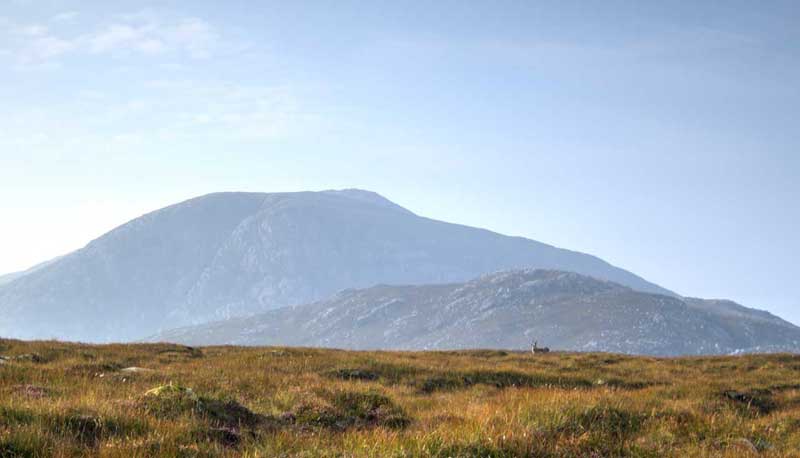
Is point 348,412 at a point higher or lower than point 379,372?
higher

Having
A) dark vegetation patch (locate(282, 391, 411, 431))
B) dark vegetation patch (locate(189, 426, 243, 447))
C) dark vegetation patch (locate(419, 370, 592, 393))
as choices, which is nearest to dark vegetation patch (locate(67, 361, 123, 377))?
dark vegetation patch (locate(282, 391, 411, 431))

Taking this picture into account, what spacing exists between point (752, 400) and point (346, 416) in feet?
45.4

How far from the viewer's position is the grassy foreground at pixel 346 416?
349 inches

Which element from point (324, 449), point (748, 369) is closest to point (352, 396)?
point (324, 449)

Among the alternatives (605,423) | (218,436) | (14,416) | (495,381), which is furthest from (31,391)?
(495,381)

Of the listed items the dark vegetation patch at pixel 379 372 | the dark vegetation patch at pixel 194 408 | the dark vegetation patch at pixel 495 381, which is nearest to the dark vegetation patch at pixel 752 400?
the dark vegetation patch at pixel 495 381

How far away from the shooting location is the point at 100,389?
1428cm

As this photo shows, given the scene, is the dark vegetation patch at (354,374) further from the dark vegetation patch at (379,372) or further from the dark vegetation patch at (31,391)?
the dark vegetation patch at (31,391)

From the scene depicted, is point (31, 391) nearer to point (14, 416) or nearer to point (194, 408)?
point (194, 408)

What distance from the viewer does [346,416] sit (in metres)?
13.3

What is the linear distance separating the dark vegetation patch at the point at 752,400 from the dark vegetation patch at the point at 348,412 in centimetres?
1004

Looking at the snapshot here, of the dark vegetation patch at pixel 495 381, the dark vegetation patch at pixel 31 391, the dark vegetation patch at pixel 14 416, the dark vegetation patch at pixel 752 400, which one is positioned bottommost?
the dark vegetation patch at pixel 495 381

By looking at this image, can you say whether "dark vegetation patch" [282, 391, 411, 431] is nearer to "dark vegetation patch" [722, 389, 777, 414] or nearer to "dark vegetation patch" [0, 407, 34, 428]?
"dark vegetation patch" [0, 407, 34, 428]

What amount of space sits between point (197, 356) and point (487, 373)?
1233cm
